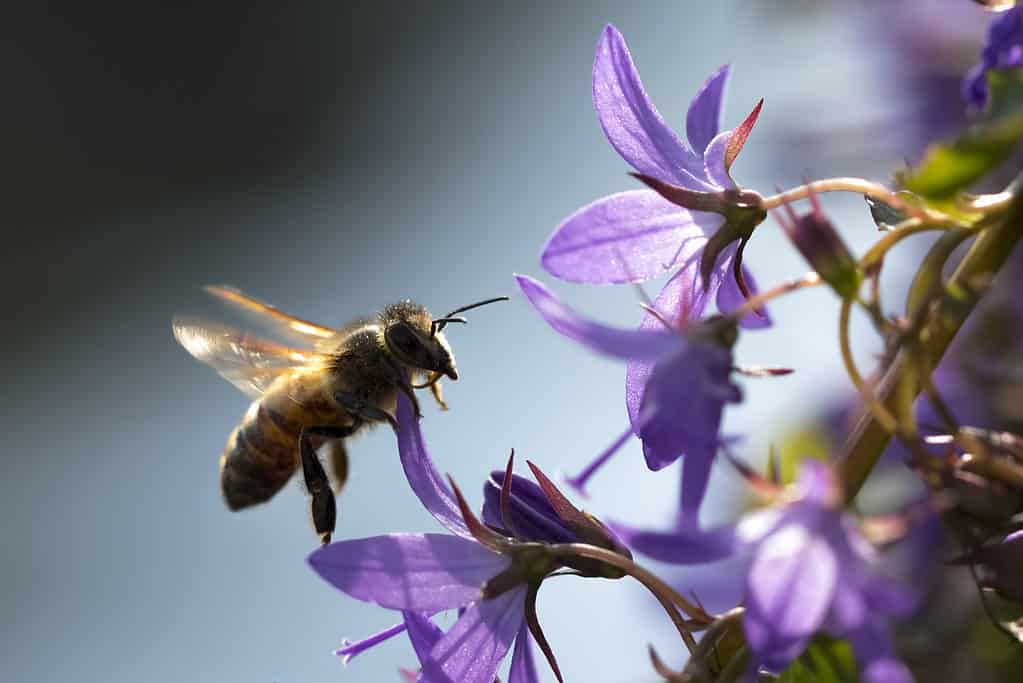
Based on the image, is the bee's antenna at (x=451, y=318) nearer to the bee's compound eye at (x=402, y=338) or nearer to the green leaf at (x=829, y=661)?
the bee's compound eye at (x=402, y=338)

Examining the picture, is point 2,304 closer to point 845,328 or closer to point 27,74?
point 27,74

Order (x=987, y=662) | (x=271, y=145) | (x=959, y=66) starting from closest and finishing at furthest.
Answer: (x=987, y=662), (x=959, y=66), (x=271, y=145)

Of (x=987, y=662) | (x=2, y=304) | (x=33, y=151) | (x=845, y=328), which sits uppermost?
(x=33, y=151)

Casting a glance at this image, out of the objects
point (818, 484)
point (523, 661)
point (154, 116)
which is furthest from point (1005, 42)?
point (154, 116)

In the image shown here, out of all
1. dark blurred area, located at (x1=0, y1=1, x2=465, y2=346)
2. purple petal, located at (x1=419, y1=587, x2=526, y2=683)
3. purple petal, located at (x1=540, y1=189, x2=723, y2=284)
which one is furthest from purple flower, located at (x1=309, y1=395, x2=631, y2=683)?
dark blurred area, located at (x1=0, y1=1, x2=465, y2=346)

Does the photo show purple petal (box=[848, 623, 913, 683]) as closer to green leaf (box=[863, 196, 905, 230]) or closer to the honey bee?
green leaf (box=[863, 196, 905, 230])

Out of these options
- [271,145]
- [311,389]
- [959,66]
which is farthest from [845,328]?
[271,145]

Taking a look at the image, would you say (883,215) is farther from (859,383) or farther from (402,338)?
(402,338)

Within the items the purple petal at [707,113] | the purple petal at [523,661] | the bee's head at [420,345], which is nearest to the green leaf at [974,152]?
the purple petal at [707,113]
